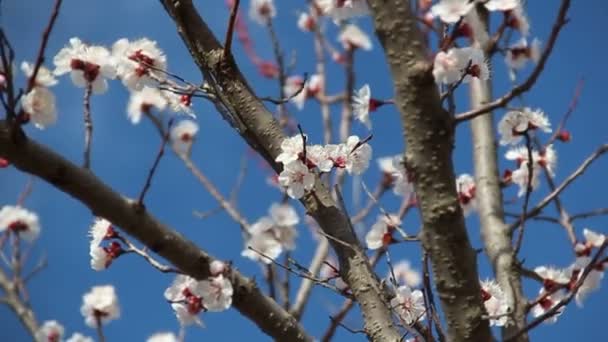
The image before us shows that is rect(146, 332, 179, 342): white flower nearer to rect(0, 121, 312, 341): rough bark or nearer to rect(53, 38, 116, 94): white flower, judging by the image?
rect(53, 38, 116, 94): white flower

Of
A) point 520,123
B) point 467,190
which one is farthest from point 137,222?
point 467,190

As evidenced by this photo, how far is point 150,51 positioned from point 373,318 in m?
0.88

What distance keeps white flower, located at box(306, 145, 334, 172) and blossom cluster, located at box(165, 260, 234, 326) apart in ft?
0.89

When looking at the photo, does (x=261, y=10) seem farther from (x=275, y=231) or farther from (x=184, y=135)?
(x=275, y=231)

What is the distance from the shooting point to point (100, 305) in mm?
2318

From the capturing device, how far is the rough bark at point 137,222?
1.02 m

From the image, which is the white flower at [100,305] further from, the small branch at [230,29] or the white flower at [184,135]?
the small branch at [230,29]

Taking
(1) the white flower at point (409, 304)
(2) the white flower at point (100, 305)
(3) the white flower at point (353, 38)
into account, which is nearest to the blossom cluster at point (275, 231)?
(2) the white flower at point (100, 305)

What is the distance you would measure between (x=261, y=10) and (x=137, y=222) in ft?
9.46

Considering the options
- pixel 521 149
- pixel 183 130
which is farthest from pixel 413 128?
pixel 183 130

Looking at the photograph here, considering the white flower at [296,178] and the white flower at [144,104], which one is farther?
the white flower at [144,104]

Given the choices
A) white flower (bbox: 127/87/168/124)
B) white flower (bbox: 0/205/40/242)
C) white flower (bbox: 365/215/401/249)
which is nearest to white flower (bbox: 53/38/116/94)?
white flower (bbox: 365/215/401/249)

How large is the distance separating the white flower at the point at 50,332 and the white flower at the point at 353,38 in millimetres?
2103

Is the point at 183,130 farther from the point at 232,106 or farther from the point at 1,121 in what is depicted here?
the point at 1,121
